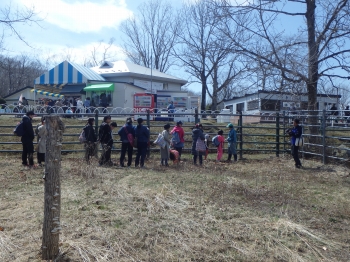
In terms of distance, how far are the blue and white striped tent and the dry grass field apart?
22.5m

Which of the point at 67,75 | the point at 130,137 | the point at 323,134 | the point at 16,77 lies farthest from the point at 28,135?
the point at 16,77

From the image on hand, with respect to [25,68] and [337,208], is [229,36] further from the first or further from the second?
[25,68]

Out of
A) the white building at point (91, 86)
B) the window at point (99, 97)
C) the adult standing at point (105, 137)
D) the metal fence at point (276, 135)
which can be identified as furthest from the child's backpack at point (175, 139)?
the window at point (99, 97)

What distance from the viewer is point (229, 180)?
9289mm

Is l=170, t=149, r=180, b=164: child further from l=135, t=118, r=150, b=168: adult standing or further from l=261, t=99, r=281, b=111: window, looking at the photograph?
l=261, t=99, r=281, b=111: window

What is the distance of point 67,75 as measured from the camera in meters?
32.0

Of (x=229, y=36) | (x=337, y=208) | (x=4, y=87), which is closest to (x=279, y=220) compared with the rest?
(x=337, y=208)

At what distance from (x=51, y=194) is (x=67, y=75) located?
94.2 ft

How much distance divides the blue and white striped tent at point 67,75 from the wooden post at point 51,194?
90.6 ft

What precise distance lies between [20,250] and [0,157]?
9.36 metres

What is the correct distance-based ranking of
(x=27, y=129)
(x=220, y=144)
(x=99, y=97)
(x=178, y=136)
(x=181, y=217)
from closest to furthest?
(x=181, y=217), (x=27, y=129), (x=178, y=136), (x=220, y=144), (x=99, y=97)

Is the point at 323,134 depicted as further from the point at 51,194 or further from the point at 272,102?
the point at 51,194

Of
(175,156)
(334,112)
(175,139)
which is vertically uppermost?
(334,112)

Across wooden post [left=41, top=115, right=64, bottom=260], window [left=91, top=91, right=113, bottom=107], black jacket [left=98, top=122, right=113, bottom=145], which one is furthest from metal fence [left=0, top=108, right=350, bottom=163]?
window [left=91, top=91, right=113, bottom=107]
